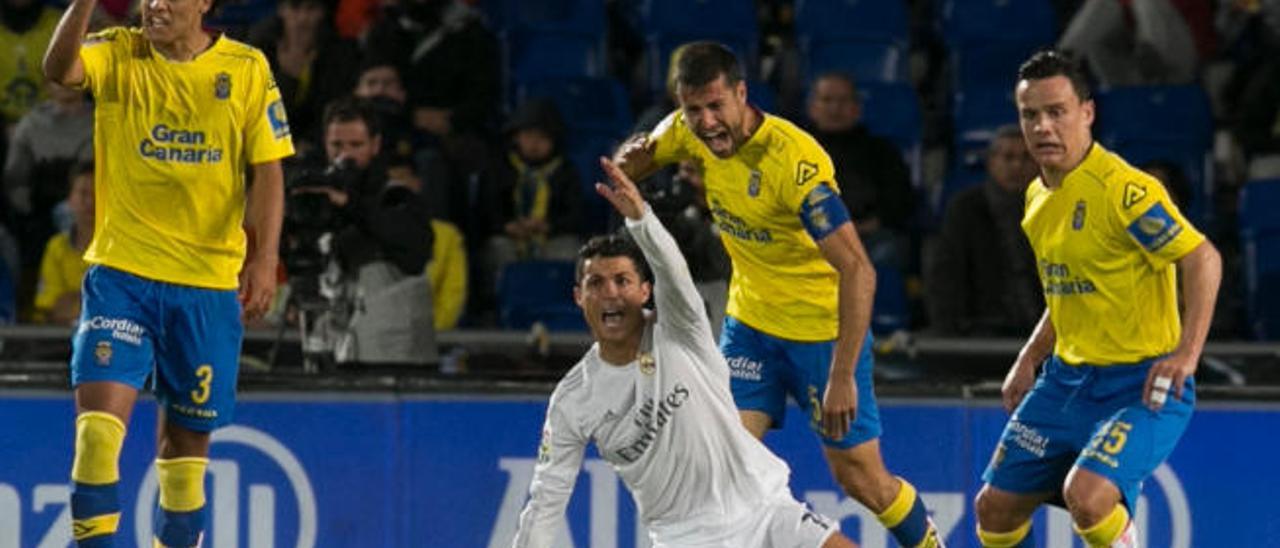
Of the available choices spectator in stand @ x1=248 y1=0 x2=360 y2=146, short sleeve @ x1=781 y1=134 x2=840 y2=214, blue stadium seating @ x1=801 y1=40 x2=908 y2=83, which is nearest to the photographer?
short sleeve @ x1=781 y1=134 x2=840 y2=214

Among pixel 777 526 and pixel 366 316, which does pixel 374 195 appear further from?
pixel 777 526

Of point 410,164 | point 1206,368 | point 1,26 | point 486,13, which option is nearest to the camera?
point 1206,368

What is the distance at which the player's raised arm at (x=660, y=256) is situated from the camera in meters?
8.11

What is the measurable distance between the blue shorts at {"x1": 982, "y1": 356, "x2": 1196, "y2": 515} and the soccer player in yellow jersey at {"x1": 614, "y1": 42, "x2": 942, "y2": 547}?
55cm

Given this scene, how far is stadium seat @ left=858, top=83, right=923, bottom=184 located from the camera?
1398 centimetres

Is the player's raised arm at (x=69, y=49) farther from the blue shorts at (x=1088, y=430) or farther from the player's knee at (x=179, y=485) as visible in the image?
the blue shorts at (x=1088, y=430)

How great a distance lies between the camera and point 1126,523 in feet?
28.6

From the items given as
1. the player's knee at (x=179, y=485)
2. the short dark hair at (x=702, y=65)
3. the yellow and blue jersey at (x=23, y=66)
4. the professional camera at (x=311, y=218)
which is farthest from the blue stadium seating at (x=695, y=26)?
the player's knee at (x=179, y=485)

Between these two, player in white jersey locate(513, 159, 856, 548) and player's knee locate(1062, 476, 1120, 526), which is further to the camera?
player's knee locate(1062, 476, 1120, 526)

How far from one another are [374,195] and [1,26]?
373 cm

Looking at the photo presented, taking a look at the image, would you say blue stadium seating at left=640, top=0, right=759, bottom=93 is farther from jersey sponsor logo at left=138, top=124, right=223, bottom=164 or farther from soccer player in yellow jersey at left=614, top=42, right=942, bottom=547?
jersey sponsor logo at left=138, top=124, right=223, bottom=164

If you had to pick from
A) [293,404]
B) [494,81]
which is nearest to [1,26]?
[494,81]

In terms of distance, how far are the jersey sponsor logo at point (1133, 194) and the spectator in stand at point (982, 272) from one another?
12.1 ft

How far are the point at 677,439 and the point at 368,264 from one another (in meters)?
3.05
